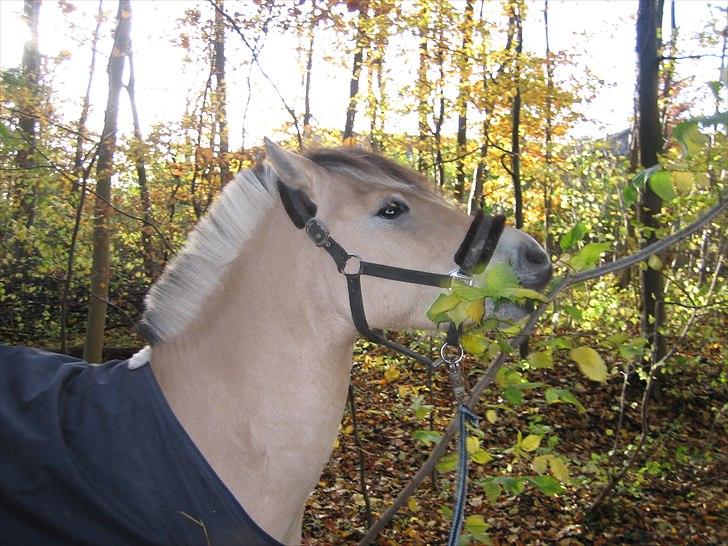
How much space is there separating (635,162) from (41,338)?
→ 1052 centimetres

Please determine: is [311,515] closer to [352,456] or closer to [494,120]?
[352,456]

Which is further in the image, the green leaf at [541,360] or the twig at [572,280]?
the green leaf at [541,360]

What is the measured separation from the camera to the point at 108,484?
190 cm

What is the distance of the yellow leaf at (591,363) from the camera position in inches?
78.2

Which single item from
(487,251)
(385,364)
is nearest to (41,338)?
(385,364)

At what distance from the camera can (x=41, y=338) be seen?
10.4 m

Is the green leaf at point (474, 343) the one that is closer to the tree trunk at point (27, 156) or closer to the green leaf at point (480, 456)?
the green leaf at point (480, 456)

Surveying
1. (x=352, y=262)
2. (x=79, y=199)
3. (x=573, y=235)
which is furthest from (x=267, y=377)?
(x=79, y=199)

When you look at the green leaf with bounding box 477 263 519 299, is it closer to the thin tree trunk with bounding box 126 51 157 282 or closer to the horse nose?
the horse nose

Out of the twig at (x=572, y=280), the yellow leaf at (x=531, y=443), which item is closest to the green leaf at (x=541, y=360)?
the twig at (x=572, y=280)

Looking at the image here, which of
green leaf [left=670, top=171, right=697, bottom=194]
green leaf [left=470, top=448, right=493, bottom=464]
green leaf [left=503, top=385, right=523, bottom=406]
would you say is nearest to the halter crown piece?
green leaf [left=503, top=385, right=523, bottom=406]

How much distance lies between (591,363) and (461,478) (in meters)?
0.62

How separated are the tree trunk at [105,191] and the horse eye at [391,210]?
501 centimetres

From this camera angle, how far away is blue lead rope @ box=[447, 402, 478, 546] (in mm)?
1992
